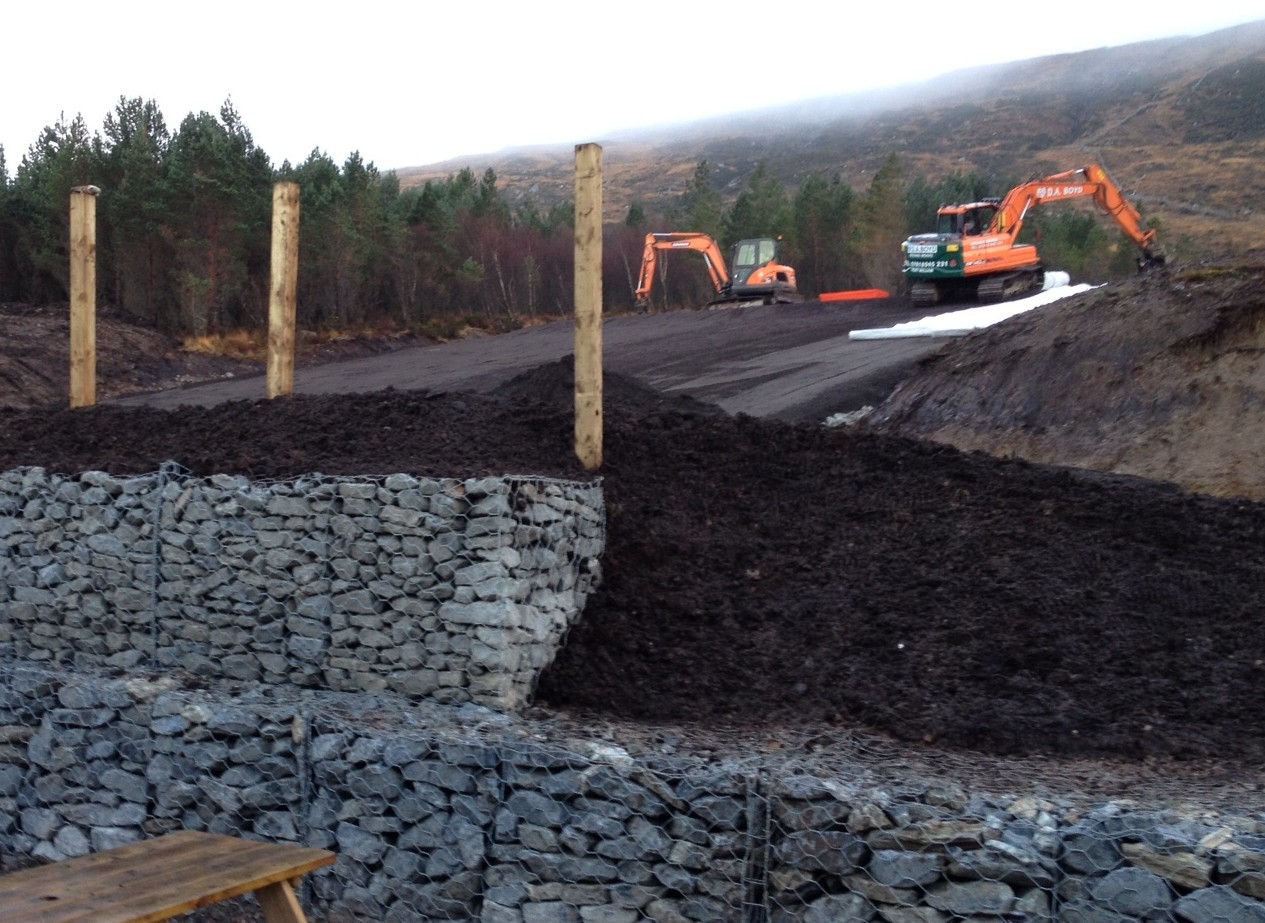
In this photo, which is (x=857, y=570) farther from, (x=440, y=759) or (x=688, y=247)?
(x=688, y=247)

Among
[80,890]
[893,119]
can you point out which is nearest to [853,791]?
[80,890]

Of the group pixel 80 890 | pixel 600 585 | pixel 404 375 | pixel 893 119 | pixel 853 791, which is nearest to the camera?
pixel 80 890

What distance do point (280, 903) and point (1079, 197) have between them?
67.1 feet

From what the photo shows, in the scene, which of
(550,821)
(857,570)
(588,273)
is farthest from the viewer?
(588,273)

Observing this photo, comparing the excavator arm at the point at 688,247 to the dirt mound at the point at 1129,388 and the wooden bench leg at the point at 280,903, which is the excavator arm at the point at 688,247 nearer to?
the dirt mound at the point at 1129,388

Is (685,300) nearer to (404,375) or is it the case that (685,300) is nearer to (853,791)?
(404,375)

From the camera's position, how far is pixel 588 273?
6.94m

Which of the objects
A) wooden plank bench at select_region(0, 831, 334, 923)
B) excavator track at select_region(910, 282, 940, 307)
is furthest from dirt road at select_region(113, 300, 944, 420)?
wooden plank bench at select_region(0, 831, 334, 923)

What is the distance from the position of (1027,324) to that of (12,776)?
33.0 ft

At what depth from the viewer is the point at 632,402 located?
9898mm

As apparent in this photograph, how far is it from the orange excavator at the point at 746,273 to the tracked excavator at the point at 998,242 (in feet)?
18.8

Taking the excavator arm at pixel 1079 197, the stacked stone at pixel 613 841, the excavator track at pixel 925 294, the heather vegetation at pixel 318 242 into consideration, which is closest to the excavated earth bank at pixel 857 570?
the stacked stone at pixel 613 841

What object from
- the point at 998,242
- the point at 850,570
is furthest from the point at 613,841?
the point at 998,242

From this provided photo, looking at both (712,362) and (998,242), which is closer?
(712,362)
